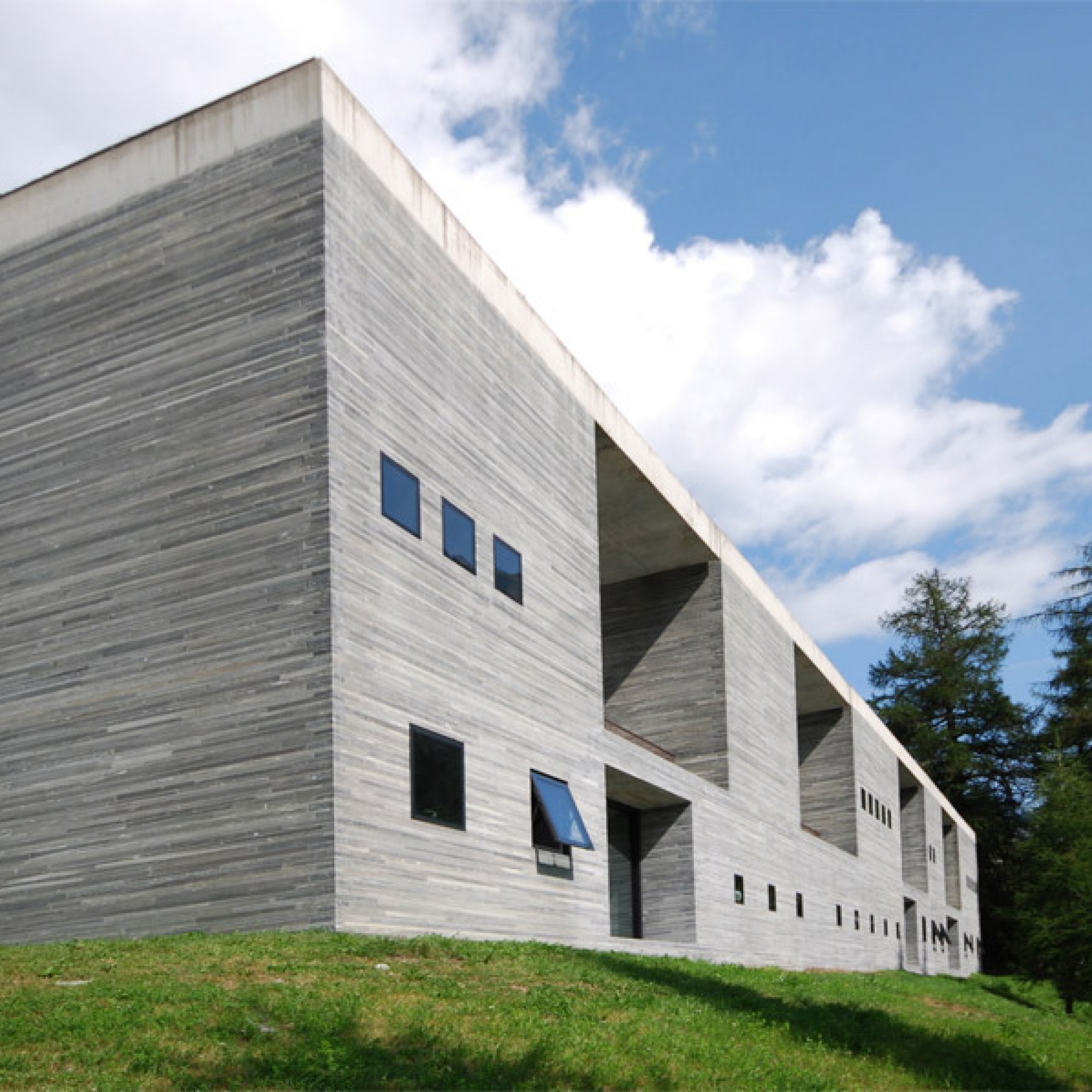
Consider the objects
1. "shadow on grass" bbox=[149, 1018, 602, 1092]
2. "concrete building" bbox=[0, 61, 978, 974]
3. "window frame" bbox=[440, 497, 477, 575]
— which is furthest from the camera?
"window frame" bbox=[440, 497, 477, 575]

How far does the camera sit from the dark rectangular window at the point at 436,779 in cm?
1459

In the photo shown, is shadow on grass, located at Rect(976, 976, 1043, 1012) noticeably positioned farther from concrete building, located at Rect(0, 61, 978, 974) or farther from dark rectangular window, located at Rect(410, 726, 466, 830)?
dark rectangular window, located at Rect(410, 726, 466, 830)

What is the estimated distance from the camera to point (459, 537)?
1655 centimetres

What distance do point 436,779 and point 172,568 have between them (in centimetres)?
378

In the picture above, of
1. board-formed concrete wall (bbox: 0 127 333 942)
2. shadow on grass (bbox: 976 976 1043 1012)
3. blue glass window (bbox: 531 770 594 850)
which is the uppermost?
board-formed concrete wall (bbox: 0 127 333 942)

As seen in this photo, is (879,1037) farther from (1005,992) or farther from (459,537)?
(1005,992)

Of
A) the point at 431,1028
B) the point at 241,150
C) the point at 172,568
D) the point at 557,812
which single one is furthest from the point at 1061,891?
the point at 431,1028

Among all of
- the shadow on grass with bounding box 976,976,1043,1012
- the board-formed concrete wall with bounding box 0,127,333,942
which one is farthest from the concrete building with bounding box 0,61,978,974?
the shadow on grass with bounding box 976,976,1043,1012

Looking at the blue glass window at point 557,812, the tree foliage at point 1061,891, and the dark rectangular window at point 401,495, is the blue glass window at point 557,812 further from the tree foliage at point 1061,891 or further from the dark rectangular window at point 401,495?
the tree foliage at point 1061,891

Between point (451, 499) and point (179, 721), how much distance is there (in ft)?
14.6

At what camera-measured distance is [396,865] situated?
546 inches

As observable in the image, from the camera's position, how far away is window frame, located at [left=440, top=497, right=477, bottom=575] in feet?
53.1

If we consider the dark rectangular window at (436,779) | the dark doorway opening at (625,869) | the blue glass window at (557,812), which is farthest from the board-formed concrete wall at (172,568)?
the dark doorway opening at (625,869)

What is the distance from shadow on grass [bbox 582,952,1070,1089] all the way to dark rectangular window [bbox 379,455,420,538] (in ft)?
17.6
